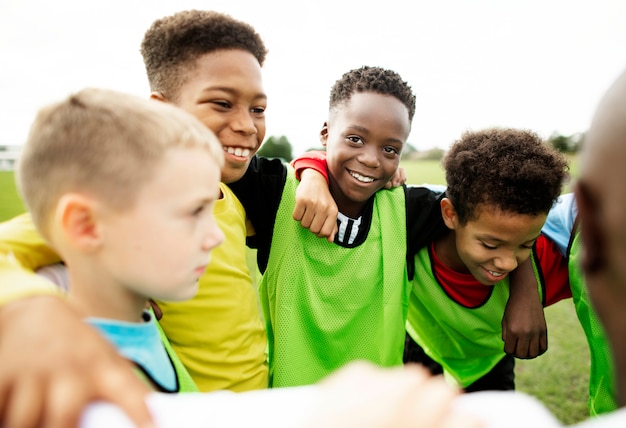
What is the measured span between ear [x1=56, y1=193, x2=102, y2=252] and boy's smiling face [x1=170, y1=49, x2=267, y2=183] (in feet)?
2.46

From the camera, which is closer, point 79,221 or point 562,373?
point 79,221

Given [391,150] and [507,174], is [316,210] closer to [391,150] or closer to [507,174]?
[391,150]

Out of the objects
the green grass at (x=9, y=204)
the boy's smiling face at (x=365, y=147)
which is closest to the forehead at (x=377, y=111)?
the boy's smiling face at (x=365, y=147)

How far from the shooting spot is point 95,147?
0.80m

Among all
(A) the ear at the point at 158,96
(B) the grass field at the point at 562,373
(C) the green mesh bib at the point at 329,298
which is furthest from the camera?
(B) the grass field at the point at 562,373

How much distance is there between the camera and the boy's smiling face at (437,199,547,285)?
1.77 metres

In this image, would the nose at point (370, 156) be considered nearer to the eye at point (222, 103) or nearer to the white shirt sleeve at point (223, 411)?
the eye at point (222, 103)

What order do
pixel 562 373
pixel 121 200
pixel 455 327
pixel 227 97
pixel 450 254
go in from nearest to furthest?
1. pixel 121 200
2. pixel 227 97
3. pixel 450 254
4. pixel 455 327
5. pixel 562 373

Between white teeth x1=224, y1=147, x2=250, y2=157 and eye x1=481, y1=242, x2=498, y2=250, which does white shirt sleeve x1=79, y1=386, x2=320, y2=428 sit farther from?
eye x1=481, y1=242, x2=498, y2=250

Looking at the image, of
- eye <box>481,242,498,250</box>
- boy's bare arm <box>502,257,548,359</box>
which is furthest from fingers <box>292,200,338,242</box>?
boy's bare arm <box>502,257,548,359</box>

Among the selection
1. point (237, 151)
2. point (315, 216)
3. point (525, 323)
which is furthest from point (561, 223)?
point (237, 151)

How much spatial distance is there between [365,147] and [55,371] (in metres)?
1.56

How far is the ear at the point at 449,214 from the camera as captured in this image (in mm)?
1908

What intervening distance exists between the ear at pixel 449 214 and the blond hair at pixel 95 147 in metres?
1.35
